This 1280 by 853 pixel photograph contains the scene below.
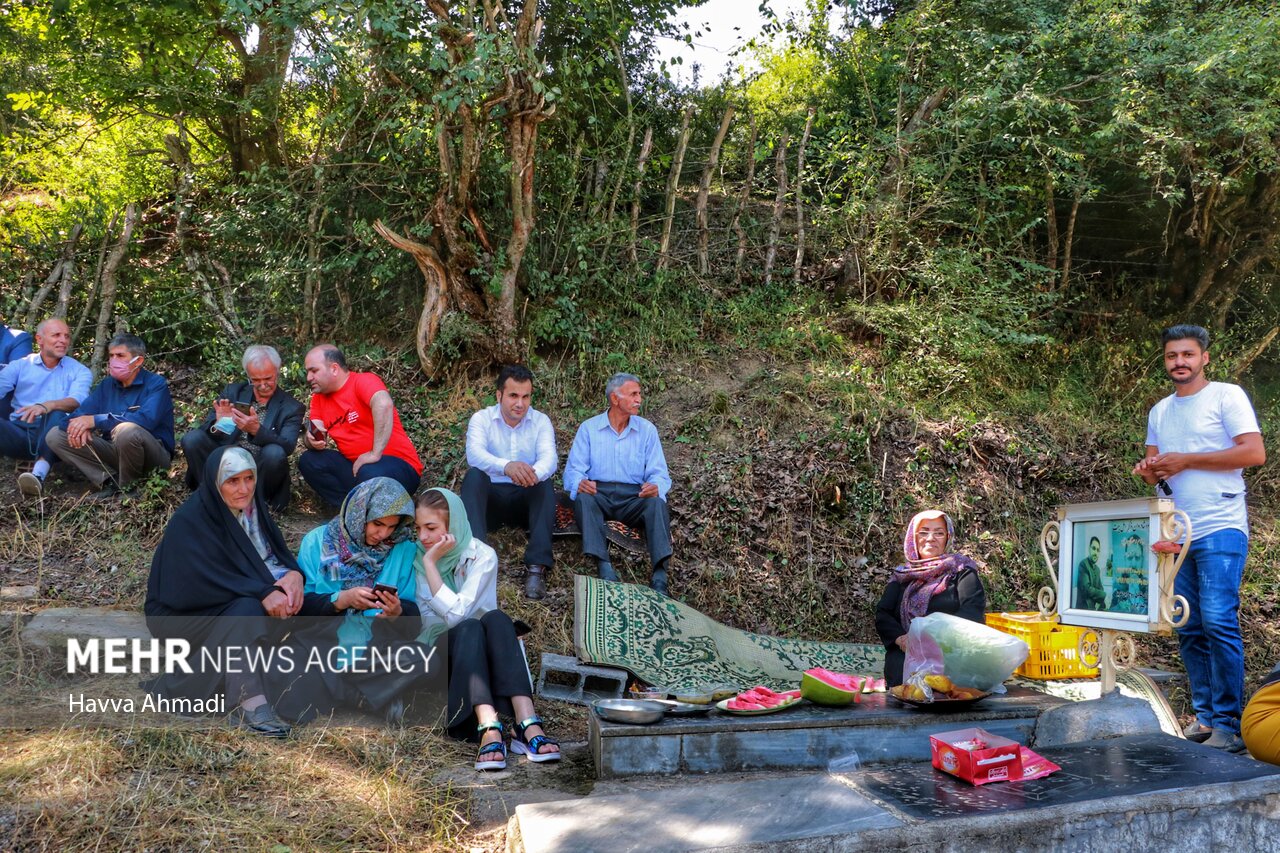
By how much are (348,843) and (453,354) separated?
4651 mm

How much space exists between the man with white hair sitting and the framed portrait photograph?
164 inches

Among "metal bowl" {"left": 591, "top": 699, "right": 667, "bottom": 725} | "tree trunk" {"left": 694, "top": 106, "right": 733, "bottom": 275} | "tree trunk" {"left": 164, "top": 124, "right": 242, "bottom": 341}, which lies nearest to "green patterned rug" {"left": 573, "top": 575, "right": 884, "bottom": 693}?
"metal bowl" {"left": 591, "top": 699, "right": 667, "bottom": 725}

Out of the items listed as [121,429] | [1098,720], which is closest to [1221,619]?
[1098,720]

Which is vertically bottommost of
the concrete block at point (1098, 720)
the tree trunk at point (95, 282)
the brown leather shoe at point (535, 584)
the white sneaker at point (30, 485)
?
the concrete block at point (1098, 720)

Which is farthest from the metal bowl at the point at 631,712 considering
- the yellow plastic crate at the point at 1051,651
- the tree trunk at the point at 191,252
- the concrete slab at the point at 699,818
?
the tree trunk at the point at 191,252

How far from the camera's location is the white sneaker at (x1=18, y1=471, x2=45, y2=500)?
18.2 feet

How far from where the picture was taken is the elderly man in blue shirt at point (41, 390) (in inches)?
229

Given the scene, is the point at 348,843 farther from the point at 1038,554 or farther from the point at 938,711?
the point at 1038,554

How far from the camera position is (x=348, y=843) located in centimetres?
301

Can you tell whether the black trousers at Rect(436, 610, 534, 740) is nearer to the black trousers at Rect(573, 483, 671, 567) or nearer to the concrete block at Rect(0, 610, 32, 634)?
the black trousers at Rect(573, 483, 671, 567)

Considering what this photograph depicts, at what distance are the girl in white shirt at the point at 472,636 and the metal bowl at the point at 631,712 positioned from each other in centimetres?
25

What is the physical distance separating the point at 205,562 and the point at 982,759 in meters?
3.06

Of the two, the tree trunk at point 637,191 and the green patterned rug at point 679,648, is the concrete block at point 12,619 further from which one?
the tree trunk at point 637,191

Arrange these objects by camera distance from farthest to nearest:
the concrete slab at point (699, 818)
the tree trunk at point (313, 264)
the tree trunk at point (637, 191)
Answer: the tree trunk at point (637, 191), the tree trunk at point (313, 264), the concrete slab at point (699, 818)
